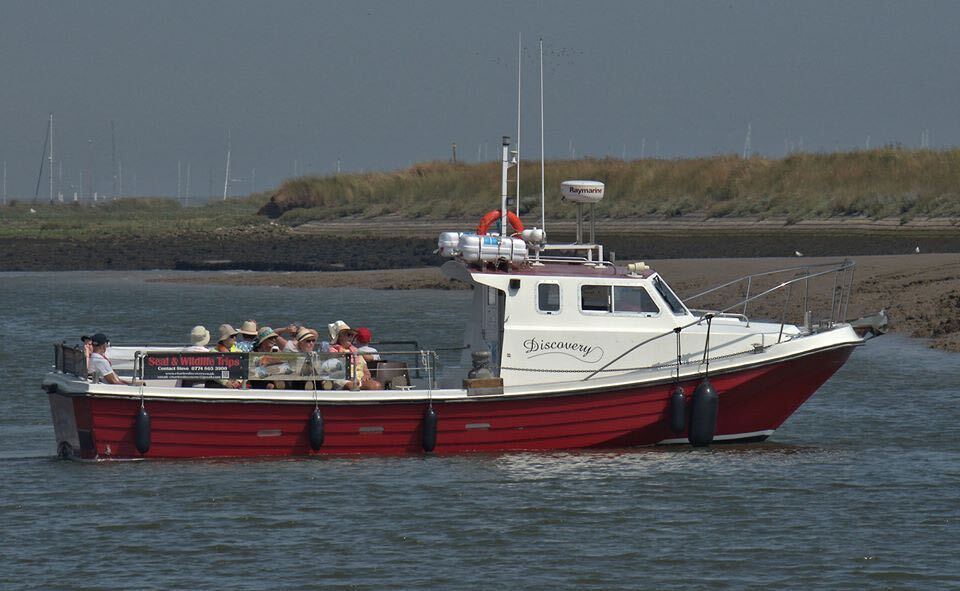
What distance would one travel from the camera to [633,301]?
56.4 feet

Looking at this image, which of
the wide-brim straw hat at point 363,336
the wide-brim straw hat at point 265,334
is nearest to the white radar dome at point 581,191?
the wide-brim straw hat at point 363,336

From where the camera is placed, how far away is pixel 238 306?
131 feet

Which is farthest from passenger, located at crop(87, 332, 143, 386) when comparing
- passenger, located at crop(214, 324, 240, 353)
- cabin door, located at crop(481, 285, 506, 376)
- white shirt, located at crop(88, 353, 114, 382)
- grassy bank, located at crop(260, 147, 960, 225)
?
grassy bank, located at crop(260, 147, 960, 225)

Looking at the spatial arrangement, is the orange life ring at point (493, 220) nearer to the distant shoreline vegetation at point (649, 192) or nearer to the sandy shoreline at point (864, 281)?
the sandy shoreline at point (864, 281)

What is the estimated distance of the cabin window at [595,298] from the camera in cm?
1711

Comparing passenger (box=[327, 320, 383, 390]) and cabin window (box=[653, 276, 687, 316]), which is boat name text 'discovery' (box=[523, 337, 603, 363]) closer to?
cabin window (box=[653, 276, 687, 316])

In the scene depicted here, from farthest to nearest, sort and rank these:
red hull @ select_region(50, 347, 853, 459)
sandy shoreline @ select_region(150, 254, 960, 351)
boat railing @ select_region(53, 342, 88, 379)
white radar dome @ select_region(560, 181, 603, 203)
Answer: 1. sandy shoreline @ select_region(150, 254, 960, 351)
2. white radar dome @ select_region(560, 181, 603, 203)
3. boat railing @ select_region(53, 342, 88, 379)
4. red hull @ select_region(50, 347, 853, 459)

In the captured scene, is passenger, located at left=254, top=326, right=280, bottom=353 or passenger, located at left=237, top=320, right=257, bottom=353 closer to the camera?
passenger, located at left=254, top=326, right=280, bottom=353

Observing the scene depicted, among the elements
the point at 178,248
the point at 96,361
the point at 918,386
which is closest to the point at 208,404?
the point at 96,361

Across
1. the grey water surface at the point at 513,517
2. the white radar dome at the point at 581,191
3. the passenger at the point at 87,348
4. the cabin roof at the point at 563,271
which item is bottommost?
the grey water surface at the point at 513,517

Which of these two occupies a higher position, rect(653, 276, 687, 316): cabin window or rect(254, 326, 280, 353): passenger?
rect(653, 276, 687, 316): cabin window

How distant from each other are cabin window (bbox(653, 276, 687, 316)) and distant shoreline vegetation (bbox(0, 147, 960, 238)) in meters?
32.6

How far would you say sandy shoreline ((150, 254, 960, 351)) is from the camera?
2967 cm

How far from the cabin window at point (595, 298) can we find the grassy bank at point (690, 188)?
33.3 m
